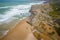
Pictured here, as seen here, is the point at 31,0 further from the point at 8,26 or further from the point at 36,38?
the point at 36,38

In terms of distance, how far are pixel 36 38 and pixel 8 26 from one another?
3.36m

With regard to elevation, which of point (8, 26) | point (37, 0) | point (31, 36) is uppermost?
point (31, 36)

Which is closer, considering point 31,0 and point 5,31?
point 5,31

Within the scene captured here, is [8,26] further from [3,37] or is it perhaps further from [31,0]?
[31,0]

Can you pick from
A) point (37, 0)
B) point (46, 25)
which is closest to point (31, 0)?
point (37, 0)

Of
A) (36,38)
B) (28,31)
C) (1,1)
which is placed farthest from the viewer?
(1,1)

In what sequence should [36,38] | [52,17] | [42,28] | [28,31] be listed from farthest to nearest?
[52,17] → [28,31] → [42,28] → [36,38]

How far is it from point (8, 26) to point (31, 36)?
2899 millimetres

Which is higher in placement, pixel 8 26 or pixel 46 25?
pixel 46 25

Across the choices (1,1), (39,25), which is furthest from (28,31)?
(1,1)

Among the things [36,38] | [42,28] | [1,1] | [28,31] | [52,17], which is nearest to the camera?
[36,38]

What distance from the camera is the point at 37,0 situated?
24719 mm

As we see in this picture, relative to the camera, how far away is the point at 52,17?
9.41m

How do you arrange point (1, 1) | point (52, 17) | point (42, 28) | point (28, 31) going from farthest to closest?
point (1, 1)
point (52, 17)
point (28, 31)
point (42, 28)
